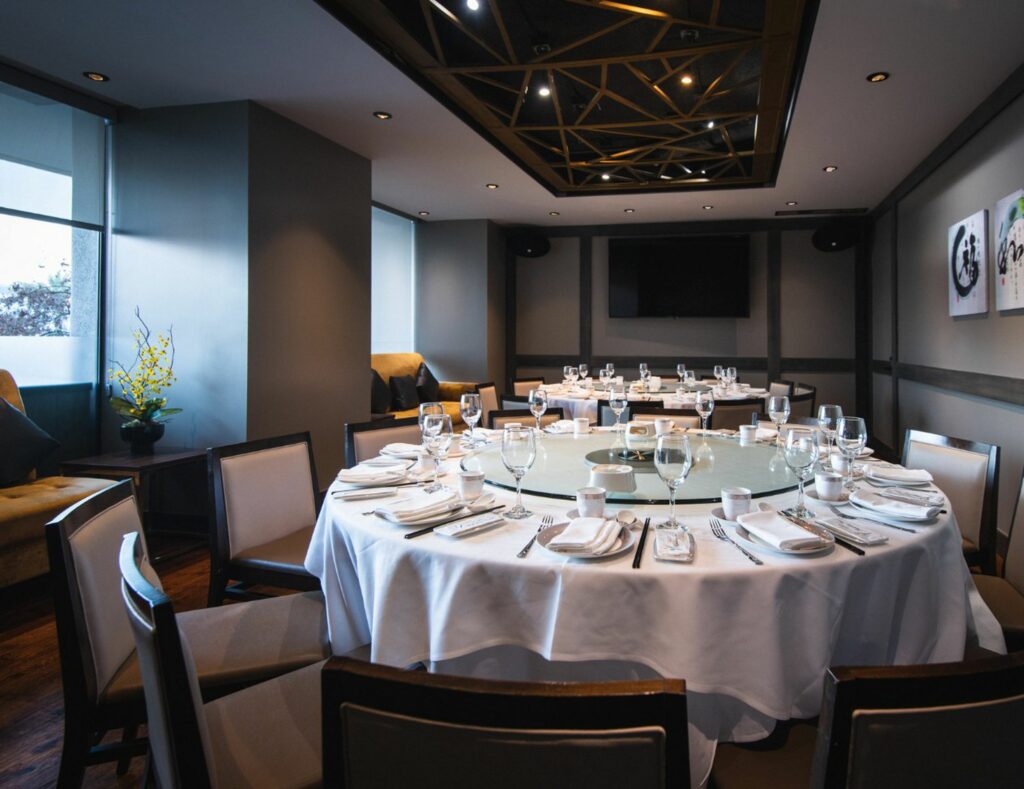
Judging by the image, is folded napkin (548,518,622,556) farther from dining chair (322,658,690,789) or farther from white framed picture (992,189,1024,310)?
white framed picture (992,189,1024,310)

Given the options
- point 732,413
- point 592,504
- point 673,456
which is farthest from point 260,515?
point 732,413

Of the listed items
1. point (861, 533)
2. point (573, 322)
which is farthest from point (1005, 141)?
point (573, 322)

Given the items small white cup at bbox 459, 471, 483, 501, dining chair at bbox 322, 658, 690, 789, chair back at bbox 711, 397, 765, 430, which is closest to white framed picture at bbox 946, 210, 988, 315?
chair back at bbox 711, 397, 765, 430

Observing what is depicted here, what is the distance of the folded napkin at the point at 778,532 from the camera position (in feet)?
4.24

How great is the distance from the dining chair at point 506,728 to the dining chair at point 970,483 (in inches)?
73.6

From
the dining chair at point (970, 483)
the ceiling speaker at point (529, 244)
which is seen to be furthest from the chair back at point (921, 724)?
the ceiling speaker at point (529, 244)

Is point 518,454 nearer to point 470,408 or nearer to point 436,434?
point 436,434

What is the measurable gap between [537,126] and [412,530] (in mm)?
3766

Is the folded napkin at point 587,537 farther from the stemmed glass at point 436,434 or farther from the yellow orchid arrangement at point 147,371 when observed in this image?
the yellow orchid arrangement at point 147,371

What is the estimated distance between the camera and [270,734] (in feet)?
3.88

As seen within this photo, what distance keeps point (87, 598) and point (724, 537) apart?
1369 millimetres

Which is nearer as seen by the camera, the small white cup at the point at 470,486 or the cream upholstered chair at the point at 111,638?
the cream upholstered chair at the point at 111,638

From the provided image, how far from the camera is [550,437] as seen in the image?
275 cm

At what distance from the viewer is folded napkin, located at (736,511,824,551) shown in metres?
1.29
